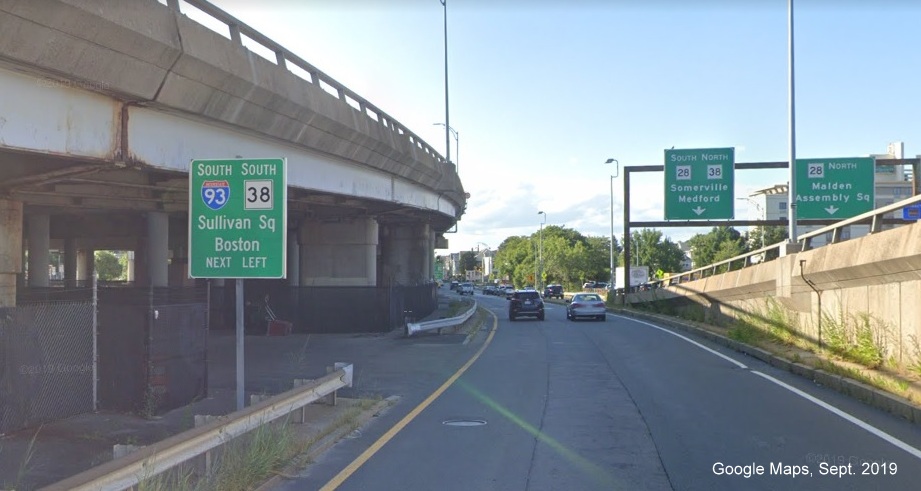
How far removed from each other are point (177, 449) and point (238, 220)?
2.99m

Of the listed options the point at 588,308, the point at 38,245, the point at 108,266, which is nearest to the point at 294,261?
the point at 38,245

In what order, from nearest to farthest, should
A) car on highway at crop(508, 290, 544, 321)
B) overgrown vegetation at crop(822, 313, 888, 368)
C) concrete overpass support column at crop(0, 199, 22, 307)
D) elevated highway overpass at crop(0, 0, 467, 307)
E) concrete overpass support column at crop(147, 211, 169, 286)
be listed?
elevated highway overpass at crop(0, 0, 467, 307) → concrete overpass support column at crop(0, 199, 22, 307) → overgrown vegetation at crop(822, 313, 888, 368) → concrete overpass support column at crop(147, 211, 169, 286) → car on highway at crop(508, 290, 544, 321)

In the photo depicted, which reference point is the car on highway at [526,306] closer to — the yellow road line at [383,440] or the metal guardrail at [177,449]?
the yellow road line at [383,440]

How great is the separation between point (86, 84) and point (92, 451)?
15.4ft

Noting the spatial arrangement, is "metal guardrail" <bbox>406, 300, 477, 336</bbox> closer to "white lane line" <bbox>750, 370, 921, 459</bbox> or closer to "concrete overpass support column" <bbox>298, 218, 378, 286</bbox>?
"concrete overpass support column" <bbox>298, 218, 378, 286</bbox>

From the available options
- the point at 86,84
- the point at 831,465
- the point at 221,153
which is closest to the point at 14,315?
the point at 86,84

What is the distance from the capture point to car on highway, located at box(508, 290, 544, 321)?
3738 centimetres

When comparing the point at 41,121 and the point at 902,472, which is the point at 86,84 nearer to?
the point at 41,121

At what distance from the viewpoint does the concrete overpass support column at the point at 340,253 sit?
29453 mm

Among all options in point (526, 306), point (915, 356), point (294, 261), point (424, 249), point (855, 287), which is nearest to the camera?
point (915, 356)

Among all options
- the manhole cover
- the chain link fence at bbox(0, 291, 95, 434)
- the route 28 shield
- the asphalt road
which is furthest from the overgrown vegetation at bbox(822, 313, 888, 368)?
the chain link fence at bbox(0, 291, 95, 434)

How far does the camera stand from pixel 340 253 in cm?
2967

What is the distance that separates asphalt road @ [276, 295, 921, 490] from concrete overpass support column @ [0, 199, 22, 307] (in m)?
6.85

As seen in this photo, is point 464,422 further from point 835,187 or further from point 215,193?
point 835,187
